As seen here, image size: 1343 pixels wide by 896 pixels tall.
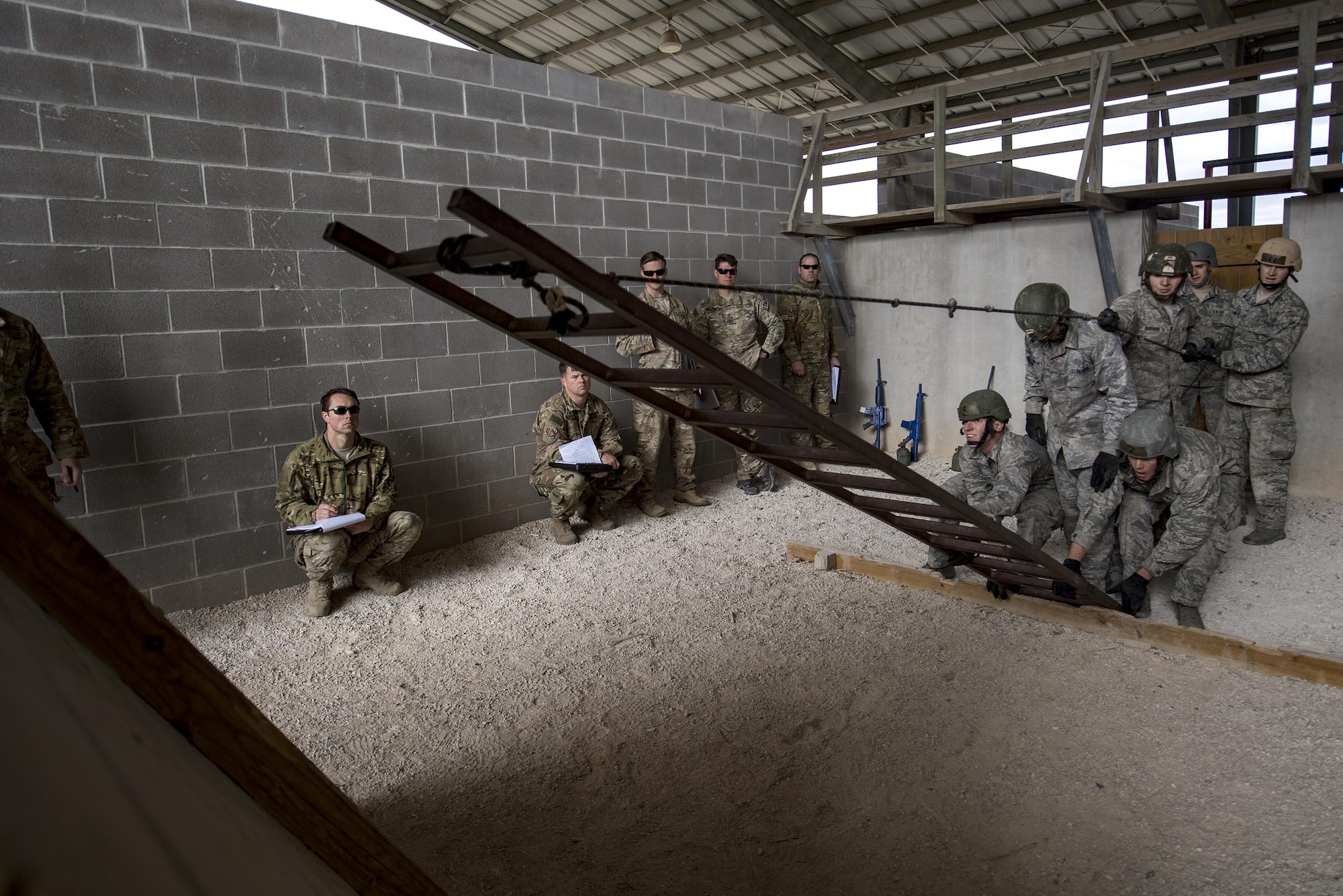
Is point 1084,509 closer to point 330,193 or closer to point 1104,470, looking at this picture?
point 1104,470

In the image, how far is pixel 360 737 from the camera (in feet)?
9.15

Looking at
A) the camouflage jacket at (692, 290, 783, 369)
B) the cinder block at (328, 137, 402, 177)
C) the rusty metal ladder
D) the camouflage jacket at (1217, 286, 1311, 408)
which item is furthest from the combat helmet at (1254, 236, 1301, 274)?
the cinder block at (328, 137, 402, 177)

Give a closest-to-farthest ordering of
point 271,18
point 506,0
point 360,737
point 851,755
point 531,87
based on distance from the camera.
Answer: point 851,755 < point 360,737 < point 271,18 < point 531,87 < point 506,0

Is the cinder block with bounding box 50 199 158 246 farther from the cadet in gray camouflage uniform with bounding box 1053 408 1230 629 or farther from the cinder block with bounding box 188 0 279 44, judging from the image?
the cadet in gray camouflage uniform with bounding box 1053 408 1230 629

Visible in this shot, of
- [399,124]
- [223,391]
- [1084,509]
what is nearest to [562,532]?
[223,391]

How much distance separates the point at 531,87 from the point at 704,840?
409 centimetres

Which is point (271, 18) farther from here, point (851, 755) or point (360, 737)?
point (851, 755)

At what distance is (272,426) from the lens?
155 inches

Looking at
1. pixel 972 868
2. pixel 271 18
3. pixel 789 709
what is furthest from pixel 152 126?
pixel 972 868

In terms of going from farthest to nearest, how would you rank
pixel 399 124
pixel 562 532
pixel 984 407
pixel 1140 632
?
1. pixel 562 532
2. pixel 399 124
3. pixel 984 407
4. pixel 1140 632

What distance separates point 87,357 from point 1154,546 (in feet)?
14.7

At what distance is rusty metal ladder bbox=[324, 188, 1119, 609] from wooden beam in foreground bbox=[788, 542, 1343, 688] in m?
0.07

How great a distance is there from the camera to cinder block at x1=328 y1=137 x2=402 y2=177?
4051 mm

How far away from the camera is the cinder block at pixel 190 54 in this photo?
351cm
